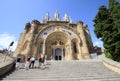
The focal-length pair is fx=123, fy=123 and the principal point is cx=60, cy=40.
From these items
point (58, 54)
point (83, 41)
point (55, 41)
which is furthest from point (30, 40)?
point (83, 41)

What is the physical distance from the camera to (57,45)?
2978 centimetres

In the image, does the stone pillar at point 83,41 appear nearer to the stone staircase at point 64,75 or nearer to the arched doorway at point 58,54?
the arched doorway at point 58,54

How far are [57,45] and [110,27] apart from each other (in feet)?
57.7

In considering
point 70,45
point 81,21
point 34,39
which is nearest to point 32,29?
point 34,39

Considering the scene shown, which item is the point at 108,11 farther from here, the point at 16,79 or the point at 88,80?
the point at 16,79

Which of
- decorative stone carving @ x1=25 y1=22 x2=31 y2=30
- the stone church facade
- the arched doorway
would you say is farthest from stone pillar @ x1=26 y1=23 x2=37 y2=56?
the arched doorway

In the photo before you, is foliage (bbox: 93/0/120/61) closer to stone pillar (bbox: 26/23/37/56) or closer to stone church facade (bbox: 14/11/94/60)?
stone church facade (bbox: 14/11/94/60)

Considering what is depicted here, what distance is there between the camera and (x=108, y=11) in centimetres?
1536

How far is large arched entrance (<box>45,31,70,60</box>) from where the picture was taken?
29.4 m

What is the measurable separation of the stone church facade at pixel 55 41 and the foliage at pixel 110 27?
1324 cm

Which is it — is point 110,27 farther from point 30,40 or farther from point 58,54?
point 30,40

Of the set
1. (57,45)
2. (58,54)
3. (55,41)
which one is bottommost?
(58,54)

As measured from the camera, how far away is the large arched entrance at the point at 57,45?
96.4 ft

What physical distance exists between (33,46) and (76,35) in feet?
35.1
